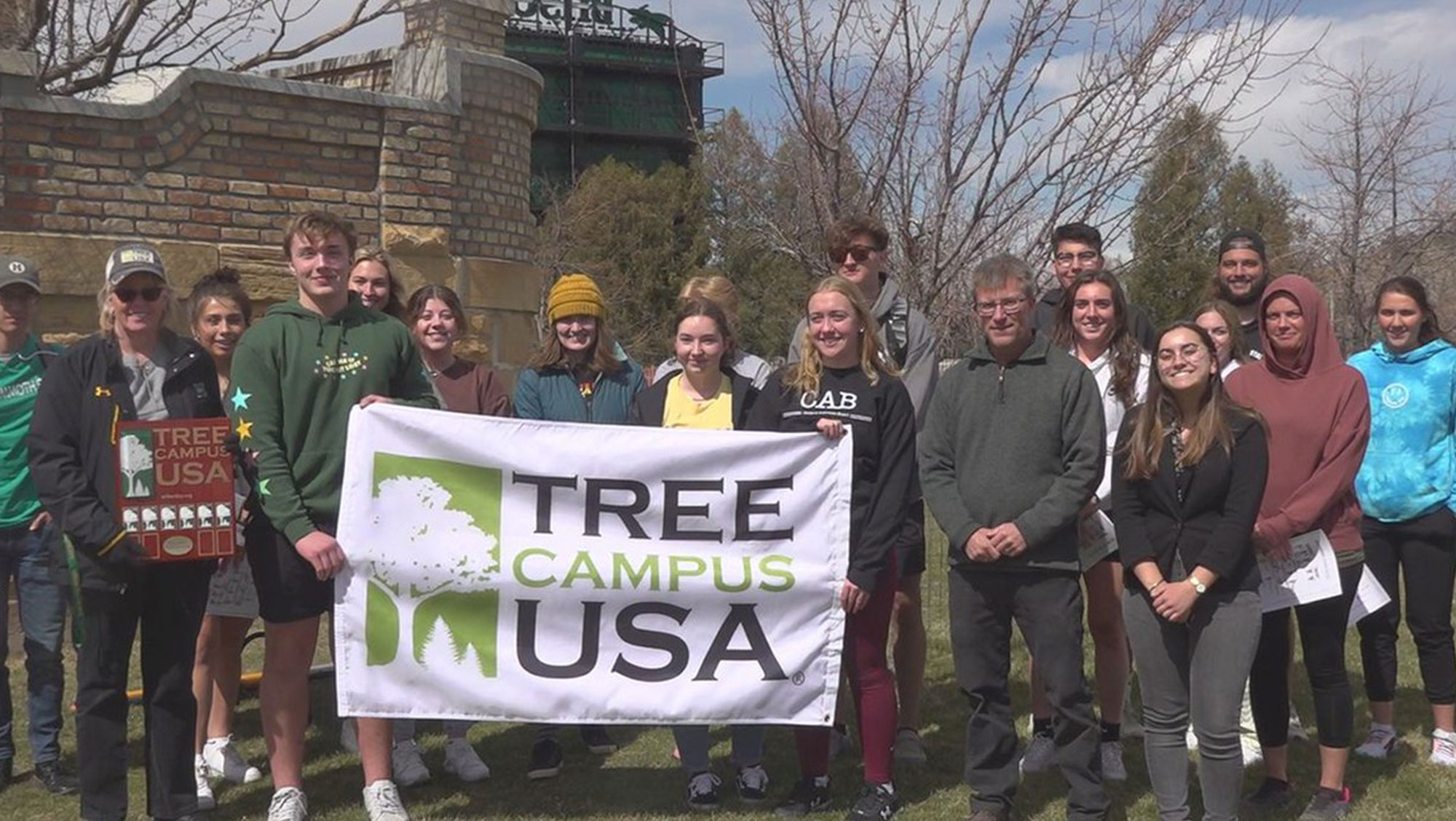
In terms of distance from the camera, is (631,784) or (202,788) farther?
(631,784)

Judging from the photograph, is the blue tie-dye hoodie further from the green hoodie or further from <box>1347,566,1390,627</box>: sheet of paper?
the green hoodie

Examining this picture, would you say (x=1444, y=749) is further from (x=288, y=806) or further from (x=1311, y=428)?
(x=288, y=806)

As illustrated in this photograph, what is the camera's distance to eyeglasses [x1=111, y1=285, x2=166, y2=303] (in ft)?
15.1

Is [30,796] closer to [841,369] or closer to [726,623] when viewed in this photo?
[726,623]

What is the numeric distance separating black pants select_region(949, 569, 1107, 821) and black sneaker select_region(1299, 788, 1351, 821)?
84cm

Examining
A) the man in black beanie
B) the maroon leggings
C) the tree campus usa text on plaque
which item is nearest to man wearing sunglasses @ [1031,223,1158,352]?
the man in black beanie

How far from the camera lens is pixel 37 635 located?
220 inches

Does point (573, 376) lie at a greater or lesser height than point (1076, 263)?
lesser

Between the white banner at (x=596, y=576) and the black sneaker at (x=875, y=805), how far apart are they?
0.32 meters

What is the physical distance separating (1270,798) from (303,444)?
12.7ft

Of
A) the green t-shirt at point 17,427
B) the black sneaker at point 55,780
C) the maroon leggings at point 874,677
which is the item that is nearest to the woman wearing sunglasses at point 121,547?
the black sneaker at point 55,780

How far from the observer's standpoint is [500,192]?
9.83 m

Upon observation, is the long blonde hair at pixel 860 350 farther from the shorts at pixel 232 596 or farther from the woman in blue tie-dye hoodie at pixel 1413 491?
the shorts at pixel 232 596

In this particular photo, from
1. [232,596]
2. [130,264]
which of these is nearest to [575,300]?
[130,264]
